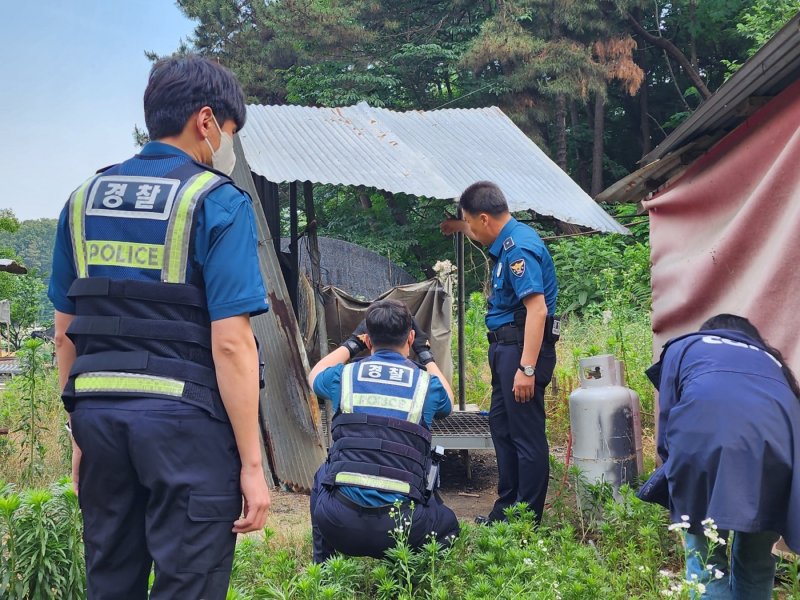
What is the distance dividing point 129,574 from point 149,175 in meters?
1.05

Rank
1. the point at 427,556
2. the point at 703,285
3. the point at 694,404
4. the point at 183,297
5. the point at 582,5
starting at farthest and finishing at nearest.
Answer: the point at 582,5 < the point at 703,285 < the point at 427,556 < the point at 694,404 < the point at 183,297

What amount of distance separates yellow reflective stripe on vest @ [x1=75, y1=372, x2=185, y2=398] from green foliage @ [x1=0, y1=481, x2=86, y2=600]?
4.00ft

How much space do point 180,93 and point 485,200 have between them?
271 cm

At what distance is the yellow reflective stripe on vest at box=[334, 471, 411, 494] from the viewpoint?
10.7ft

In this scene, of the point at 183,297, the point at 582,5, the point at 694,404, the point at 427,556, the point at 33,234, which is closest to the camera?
the point at 183,297

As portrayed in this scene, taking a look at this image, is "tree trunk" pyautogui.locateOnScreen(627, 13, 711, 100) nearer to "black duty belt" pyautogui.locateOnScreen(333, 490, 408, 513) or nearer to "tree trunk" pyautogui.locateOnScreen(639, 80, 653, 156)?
"tree trunk" pyautogui.locateOnScreen(639, 80, 653, 156)

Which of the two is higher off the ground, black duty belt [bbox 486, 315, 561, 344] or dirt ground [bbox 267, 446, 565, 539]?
black duty belt [bbox 486, 315, 561, 344]

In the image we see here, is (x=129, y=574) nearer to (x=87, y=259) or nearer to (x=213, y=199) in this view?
(x=87, y=259)

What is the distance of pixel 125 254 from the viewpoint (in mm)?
1894

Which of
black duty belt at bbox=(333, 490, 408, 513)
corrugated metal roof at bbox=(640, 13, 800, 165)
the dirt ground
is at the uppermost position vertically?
corrugated metal roof at bbox=(640, 13, 800, 165)

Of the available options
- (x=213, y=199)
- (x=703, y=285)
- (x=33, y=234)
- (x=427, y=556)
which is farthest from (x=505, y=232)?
(x=33, y=234)

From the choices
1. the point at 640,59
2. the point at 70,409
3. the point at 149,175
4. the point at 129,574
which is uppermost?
the point at 640,59

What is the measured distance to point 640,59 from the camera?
21312 mm

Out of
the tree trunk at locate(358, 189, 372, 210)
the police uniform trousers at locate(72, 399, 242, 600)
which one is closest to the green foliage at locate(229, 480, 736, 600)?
the police uniform trousers at locate(72, 399, 242, 600)
